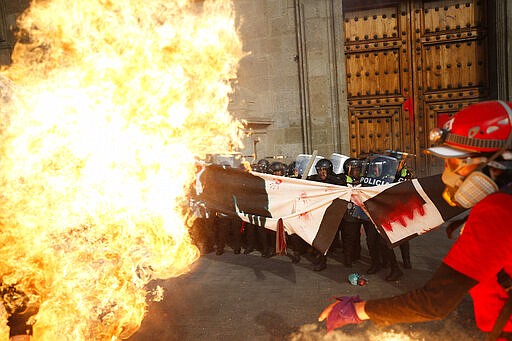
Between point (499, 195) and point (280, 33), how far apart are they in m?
9.89

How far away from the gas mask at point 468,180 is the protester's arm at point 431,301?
0.41 m

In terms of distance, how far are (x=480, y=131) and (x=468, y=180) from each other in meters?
0.26

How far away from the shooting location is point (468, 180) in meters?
1.88

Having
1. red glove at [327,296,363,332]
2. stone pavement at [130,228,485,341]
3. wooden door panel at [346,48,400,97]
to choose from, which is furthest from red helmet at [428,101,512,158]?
wooden door panel at [346,48,400,97]

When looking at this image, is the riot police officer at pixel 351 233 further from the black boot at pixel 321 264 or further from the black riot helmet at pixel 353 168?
the black boot at pixel 321 264

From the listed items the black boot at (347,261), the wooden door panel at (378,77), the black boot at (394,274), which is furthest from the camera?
the wooden door panel at (378,77)

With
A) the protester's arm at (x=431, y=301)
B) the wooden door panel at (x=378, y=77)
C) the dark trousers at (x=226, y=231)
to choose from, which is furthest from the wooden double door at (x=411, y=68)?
the protester's arm at (x=431, y=301)

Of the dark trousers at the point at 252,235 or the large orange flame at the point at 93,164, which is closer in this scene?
the large orange flame at the point at 93,164

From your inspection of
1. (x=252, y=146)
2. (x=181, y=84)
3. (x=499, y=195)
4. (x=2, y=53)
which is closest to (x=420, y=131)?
(x=252, y=146)

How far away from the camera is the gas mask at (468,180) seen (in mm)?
1829

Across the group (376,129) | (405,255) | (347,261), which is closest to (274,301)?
(347,261)

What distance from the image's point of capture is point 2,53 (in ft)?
40.1

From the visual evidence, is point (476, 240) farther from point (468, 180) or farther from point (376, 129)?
point (376, 129)

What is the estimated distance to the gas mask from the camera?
183cm
